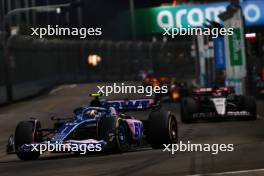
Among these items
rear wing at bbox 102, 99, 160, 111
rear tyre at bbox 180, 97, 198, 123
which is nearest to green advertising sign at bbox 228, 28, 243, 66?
rear tyre at bbox 180, 97, 198, 123

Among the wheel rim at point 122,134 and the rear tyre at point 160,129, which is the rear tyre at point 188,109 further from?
the wheel rim at point 122,134

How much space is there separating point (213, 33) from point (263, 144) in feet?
66.2

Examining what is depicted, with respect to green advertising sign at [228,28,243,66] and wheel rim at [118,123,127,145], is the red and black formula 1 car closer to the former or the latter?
wheel rim at [118,123,127,145]

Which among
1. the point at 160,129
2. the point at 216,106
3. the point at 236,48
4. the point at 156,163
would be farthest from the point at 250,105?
the point at 236,48

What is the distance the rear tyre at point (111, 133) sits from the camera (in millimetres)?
11844

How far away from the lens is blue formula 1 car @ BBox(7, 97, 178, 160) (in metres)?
11.9

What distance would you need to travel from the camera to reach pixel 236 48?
2877 centimetres

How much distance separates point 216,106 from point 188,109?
741 mm

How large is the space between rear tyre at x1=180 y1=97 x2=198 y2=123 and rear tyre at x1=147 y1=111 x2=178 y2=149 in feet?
23.3

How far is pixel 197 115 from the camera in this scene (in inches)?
786

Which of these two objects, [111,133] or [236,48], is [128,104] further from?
Result: [236,48]

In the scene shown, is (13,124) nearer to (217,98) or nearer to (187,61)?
(217,98)

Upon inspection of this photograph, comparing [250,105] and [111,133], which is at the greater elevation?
[111,133]

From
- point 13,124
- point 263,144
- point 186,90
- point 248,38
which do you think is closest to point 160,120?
point 263,144
